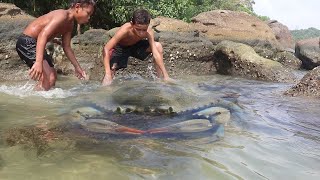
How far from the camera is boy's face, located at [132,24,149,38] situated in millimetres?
5086

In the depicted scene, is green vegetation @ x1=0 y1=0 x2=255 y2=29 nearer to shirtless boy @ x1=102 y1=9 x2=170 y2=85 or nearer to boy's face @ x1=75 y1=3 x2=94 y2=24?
shirtless boy @ x1=102 y1=9 x2=170 y2=85

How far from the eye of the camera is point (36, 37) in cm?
475

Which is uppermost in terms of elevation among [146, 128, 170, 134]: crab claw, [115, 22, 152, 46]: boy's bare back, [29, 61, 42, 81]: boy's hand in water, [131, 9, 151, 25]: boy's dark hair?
[131, 9, 151, 25]: boy's dark hair

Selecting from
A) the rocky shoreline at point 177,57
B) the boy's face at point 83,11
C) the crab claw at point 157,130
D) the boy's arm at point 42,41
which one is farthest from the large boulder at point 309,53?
the crab claw at point 157,130

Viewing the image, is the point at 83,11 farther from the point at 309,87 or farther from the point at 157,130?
the point at 309,87

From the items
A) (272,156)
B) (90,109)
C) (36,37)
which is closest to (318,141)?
(272,156)

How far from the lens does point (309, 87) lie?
527cm

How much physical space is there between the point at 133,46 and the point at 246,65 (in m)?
2.98

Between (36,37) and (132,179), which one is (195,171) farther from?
(36,37)

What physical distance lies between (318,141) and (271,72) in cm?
463

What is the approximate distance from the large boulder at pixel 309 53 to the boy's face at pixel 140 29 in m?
8.70

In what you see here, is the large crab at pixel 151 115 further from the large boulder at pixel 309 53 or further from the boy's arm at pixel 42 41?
the large boulder at pixel 309 53

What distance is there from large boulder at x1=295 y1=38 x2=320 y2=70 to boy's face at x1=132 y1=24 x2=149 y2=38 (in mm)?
8700

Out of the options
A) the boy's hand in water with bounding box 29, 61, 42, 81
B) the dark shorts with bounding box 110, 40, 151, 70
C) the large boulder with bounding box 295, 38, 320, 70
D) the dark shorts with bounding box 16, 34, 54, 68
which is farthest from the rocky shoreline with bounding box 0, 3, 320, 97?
the boy's hand in water with bounding box 29, 61, 42, 81
